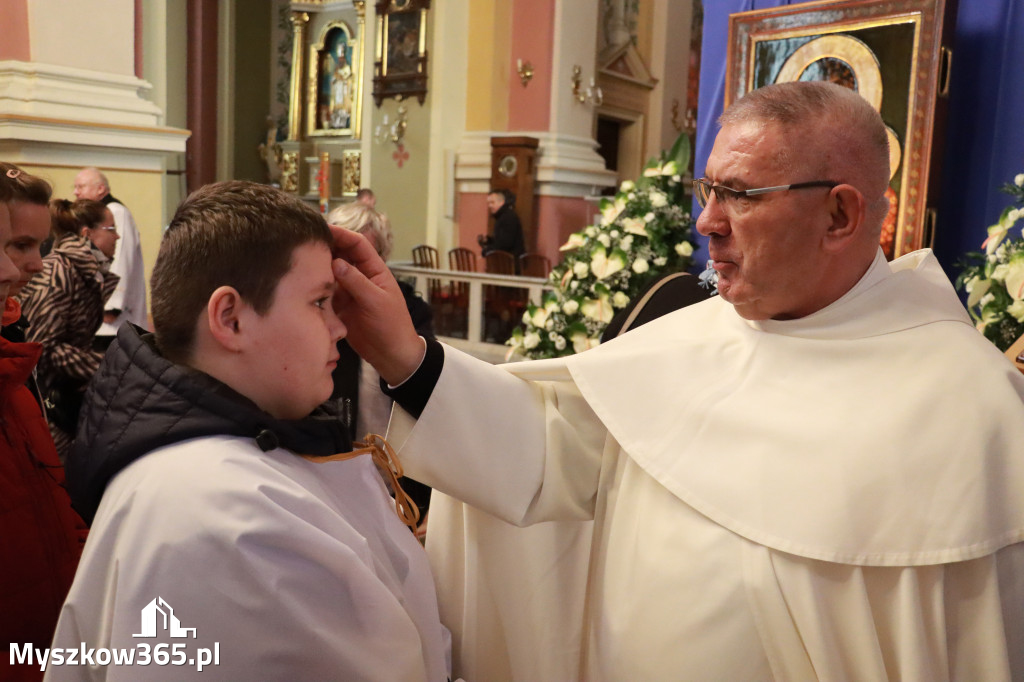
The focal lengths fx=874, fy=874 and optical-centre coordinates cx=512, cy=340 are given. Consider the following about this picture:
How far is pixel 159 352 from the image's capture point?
1311mm

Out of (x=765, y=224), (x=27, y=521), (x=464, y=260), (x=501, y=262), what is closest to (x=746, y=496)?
(x=765, y=224)

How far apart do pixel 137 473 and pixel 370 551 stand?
343 millimetres

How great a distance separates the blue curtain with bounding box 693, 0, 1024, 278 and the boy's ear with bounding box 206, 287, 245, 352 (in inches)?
126

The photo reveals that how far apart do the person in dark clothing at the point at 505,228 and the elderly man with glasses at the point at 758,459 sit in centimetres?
895

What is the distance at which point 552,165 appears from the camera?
11.5 metres

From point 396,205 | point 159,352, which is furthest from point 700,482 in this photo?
point 396,205

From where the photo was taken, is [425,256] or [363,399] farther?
[425,256]

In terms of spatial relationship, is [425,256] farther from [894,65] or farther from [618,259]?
[894,65]

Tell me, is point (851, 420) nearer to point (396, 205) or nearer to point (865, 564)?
point (865, 564)

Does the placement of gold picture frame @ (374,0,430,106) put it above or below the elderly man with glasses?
above

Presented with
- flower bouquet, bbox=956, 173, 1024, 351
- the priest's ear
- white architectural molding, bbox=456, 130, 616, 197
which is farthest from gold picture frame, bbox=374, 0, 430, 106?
the priest's ear

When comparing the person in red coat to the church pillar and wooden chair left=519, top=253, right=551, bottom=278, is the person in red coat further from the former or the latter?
Result: the church pillar

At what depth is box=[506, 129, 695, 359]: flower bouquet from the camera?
3910 millimetres

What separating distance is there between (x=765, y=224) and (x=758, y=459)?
44cm
